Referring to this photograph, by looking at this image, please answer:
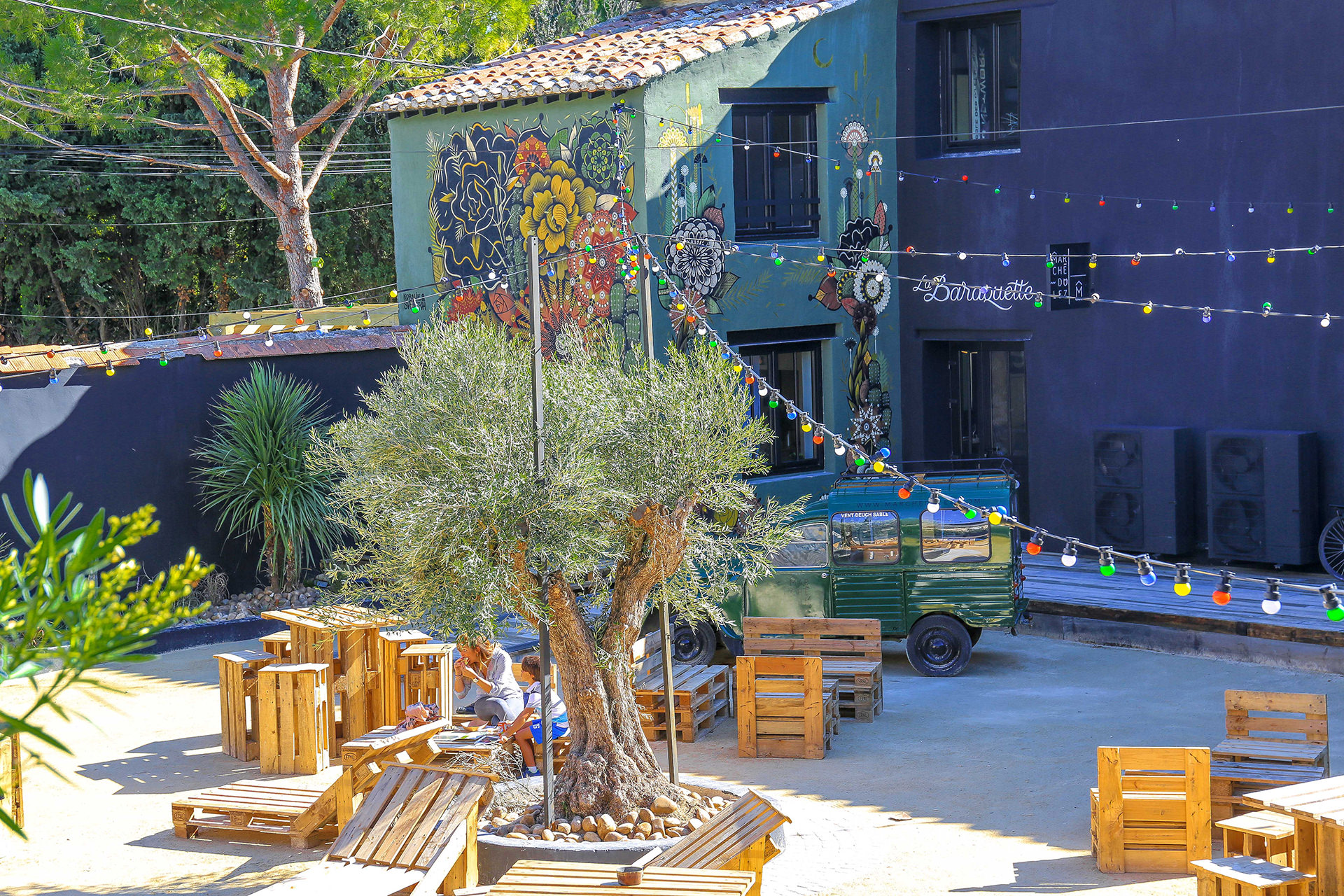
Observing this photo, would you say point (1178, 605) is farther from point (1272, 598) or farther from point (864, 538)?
point (1272, 598)

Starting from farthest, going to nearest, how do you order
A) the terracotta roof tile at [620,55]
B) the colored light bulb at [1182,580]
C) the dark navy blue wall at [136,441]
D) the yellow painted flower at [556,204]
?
the yellow painted flower at [556,204] → the terracotta roof tile at [620,55] → the dark navy blue wall at [136,441] → the colored light bulb at [1182,580]

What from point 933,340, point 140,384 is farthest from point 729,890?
point 933,340

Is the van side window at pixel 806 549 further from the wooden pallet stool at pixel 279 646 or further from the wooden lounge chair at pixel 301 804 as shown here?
the wooden lounge chair at pixel 301 804

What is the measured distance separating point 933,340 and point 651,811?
1139 centimetres

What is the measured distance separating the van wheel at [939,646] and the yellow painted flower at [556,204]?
271 inches

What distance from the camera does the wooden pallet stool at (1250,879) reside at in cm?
688

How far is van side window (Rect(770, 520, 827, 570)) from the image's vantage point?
1284cm

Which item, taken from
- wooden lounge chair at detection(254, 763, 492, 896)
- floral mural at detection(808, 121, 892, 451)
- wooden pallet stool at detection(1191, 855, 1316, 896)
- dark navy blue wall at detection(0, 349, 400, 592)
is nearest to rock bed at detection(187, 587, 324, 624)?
dark navy blue wall at detection(0, 349, 400, 592)

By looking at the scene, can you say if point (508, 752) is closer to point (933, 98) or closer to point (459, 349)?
point (459, 349)

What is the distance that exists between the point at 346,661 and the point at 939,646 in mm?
5397

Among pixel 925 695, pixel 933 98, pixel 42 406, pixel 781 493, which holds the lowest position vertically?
pixel 925 695

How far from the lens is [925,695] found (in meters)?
12.2

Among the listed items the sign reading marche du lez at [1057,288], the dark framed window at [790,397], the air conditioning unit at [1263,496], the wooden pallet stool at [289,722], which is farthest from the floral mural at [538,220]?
the air conditioning unit at [1263,496]

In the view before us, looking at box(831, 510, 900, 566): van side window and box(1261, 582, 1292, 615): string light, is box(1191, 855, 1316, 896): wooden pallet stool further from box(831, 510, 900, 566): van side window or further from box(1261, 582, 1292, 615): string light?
box(831, 510, 900, 566): van side window
